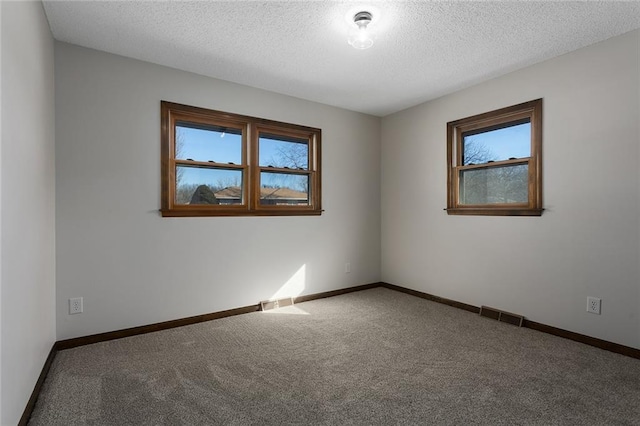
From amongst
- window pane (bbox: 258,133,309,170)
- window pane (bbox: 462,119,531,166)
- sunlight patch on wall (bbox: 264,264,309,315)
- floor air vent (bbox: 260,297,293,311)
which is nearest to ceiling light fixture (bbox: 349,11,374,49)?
window pane (bbox: 258,133,309,170)

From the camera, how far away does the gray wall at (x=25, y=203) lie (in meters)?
1.52

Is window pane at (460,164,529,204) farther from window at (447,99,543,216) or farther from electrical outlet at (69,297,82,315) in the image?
electrical outlet at (69,297,82,315)

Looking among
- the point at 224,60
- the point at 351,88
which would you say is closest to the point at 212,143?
the point at 224,60

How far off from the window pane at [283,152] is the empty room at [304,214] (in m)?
0.02

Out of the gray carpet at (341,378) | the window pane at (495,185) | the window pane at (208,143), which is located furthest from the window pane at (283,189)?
the window pane at (495,185)

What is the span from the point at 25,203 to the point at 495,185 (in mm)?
3866

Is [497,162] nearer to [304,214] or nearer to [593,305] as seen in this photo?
[593,305]

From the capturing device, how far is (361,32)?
2.50 meters

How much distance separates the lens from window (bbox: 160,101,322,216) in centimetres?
332

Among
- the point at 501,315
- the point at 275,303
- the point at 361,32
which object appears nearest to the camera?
the point at 361,32

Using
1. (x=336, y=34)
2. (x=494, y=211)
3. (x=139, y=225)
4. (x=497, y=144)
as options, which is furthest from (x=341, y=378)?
(x=497, y=144)

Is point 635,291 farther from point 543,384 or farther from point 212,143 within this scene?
point 212,143

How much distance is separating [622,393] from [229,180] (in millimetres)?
3528

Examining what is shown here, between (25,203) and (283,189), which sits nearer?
(25,203)
